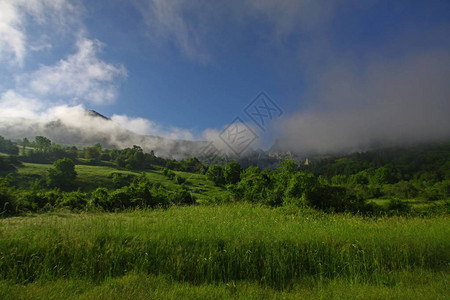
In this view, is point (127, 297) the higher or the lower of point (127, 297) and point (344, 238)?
the lower

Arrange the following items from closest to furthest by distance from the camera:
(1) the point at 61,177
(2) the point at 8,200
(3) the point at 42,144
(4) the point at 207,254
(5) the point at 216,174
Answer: (4) the point at 207,254
(2) the point at 8,200
(5) the point at 216,174
(1) the point at 61,177
(3) the point at 42,144

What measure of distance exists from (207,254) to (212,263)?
270mm

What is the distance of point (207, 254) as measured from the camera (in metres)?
5.04

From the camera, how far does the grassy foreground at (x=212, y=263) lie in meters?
3.89

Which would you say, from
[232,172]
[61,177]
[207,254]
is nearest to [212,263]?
[207,254]

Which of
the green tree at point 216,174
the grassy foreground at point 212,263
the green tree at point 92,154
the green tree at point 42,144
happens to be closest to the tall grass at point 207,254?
the grassy foreground at point 212,263

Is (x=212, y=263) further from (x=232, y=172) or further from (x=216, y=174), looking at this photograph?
(x=216, y=174)

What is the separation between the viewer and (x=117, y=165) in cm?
9581

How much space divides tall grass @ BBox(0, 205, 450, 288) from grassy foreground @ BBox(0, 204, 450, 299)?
0.07 ft

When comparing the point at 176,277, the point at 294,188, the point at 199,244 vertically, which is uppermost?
the point at 294,188

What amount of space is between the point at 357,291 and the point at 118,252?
16.2ft

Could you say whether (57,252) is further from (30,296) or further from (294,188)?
(294,188)

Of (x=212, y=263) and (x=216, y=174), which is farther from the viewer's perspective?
(x=216, y=174)

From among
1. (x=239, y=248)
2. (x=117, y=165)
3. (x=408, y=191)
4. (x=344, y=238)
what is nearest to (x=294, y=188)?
(x=344, y=238)
